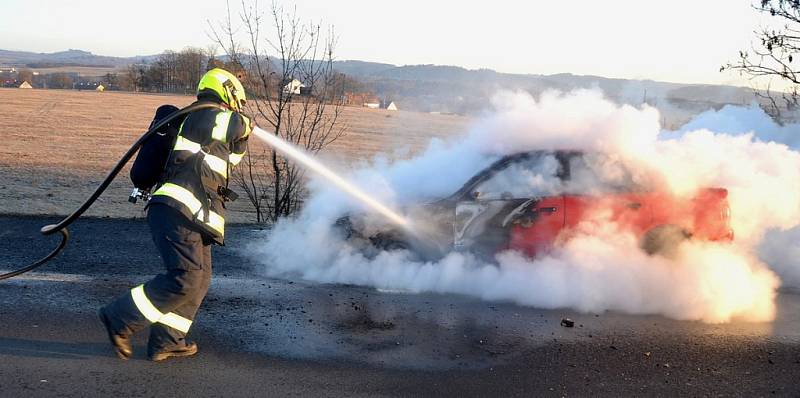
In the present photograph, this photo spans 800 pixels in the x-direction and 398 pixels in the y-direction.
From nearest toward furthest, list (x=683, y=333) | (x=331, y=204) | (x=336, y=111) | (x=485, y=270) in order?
(x=683, y=333)
(x=485, y=270)
(x=331, y=204)
(x=336, y=111)

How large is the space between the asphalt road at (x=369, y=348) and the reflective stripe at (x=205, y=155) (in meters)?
1.29

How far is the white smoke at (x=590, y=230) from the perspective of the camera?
6461 millimetres

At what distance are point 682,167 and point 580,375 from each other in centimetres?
364

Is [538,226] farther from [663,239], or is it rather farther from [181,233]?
[181,233]

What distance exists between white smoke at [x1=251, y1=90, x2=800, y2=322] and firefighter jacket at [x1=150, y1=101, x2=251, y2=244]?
8.61 ft

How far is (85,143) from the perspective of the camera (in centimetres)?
2512

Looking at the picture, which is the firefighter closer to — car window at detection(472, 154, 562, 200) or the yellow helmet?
the yellow helmet

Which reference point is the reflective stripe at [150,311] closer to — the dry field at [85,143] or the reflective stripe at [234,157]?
the reflective stripe at [234,157]

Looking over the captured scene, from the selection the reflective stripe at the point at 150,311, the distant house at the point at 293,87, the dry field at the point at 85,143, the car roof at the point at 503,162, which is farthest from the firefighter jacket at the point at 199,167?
the distant house at the point at 293,87

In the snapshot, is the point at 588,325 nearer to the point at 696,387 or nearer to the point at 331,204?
the point at 696,387

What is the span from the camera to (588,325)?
5859mm

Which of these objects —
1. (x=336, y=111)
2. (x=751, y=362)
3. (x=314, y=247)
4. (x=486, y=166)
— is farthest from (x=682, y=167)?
(x=336, y=111)

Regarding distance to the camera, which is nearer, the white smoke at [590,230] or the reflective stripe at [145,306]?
the reflective stripe at [145,306]

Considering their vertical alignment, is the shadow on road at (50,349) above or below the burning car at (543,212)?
below
